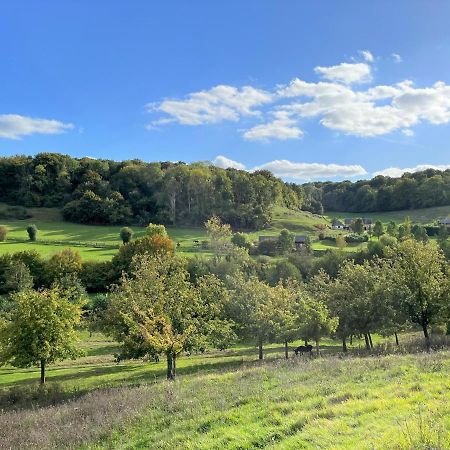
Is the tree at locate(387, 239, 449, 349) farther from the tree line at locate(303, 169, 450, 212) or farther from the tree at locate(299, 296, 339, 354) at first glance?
the tree line at locate(303, 169, 450, 212)

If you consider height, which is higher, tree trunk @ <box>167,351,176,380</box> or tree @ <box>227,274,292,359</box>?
tree @ <box>227,274,292,359</box>

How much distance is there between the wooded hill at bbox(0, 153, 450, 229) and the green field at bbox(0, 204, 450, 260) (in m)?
4.52

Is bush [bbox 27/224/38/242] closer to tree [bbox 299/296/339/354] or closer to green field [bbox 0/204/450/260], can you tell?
green field [bbox 0/204/450/260]

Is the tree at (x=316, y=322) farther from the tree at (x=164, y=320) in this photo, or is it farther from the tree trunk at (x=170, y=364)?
the tree trunk at (x=170, y=364)

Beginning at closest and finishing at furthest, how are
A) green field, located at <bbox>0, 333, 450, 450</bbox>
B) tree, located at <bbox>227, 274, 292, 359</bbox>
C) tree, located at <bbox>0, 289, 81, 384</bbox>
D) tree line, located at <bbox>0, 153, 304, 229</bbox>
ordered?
green field, located at <bbox>0, 333, 450, 450</bbox>
tree, located at <bbox>0, 289, 81, 384</bbox>
tree, located at <bbox>227, 274, 292, 359</bbox>
tree line, located at <bbox>0, 153, 304, 229</bbox>

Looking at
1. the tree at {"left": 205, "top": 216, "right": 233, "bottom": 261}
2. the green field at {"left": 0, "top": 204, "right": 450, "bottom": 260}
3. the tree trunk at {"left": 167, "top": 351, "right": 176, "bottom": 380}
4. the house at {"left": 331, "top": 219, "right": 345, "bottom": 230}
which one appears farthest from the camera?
the house at {"left": 331, "top": 219, "right": 345, "bottom": 230}

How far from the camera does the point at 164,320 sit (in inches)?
1053

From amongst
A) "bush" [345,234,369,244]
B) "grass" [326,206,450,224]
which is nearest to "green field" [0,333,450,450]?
"bush" [345,234,369,244]

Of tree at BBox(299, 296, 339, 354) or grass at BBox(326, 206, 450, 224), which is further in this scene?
grass at BBox(326, 206, 450, 224)

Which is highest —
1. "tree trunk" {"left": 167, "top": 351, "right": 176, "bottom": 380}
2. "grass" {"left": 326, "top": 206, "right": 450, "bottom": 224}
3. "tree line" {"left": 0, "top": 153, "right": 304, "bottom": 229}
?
"tree line" {"left": 0, "top": 153, "right": 304, "bottom": 229}

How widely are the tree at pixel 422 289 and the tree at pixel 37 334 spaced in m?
23.9

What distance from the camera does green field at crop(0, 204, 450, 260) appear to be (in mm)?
79875

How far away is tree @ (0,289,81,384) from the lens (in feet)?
90.2

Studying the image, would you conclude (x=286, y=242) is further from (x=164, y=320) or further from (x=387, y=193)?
(x=387, y=193)
